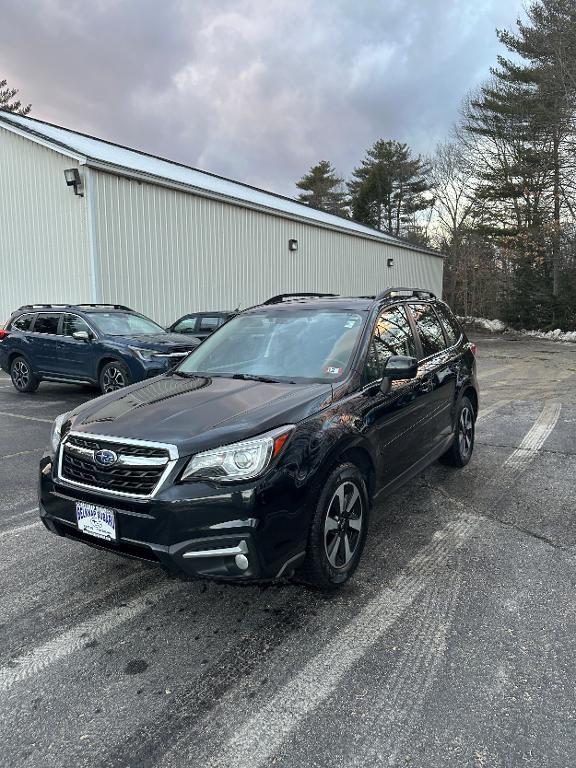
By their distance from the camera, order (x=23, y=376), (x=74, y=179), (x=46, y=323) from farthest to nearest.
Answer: (x=74, y=179) → (x=23, y=376) → (x=46, y=323)

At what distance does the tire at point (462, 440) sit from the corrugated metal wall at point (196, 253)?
10.4 meters

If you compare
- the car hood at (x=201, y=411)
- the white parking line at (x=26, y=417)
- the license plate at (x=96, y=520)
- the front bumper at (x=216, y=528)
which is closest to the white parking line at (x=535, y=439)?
the car hood at (x=201, y=411)

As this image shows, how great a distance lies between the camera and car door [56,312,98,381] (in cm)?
921

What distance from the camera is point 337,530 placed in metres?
3.07

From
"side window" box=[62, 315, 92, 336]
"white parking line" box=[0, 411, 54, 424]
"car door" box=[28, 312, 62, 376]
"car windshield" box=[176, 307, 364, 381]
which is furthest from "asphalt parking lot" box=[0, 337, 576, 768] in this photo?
"car door" box=[28, 312, 62, 376]

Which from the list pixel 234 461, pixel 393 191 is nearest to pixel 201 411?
pixel 234 461

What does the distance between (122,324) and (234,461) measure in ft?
25.5

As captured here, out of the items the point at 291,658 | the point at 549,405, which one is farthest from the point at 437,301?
the point at 549,405

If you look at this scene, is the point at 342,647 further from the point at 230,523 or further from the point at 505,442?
the point at 505,442

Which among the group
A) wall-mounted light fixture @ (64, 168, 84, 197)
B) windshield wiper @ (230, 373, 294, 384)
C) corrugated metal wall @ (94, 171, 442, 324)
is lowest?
windshield wiper @ (230, 373, 294, 384)

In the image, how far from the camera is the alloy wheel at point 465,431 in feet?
17.6

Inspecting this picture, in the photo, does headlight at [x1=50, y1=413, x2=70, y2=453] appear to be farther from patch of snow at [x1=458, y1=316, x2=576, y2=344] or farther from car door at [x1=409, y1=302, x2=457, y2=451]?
patch of snow at [x1=458, y1=316, x2=576, y2=344]

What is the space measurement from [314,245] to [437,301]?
16185 millimetres

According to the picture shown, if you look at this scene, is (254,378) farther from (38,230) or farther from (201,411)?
(38,230)
